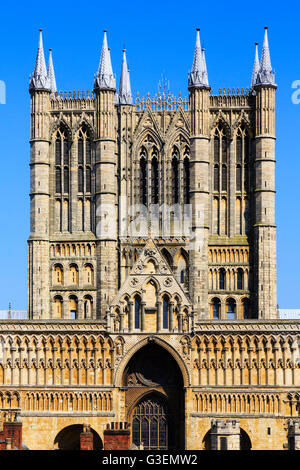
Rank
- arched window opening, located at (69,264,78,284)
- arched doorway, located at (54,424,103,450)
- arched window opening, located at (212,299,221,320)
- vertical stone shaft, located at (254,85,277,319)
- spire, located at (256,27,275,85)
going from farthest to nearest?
spire, located at (256,27,275,85), arched window opening, located at (69,264,78,284), arched window opening, located at (212,299,221,320), vertical stone shaft, located at (254,85,277,319), arched doorway, located at (54,424,103,450)

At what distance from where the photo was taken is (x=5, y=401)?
280ft

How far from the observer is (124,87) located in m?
103

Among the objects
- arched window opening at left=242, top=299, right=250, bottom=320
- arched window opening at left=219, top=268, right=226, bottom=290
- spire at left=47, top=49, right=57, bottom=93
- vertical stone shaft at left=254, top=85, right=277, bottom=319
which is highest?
spire at left=47, top=49, right=57, bottom=93

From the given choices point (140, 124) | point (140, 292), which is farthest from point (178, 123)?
point (140, 292)

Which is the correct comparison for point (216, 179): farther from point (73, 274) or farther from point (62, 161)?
point (73, 274)

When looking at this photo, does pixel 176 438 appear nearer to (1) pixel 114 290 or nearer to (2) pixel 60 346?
(2) pixel 60 346

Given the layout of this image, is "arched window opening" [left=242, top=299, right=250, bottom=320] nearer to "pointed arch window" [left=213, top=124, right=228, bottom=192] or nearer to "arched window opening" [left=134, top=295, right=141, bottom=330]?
"pointed arch window" [left=213, top=124, right=228, bottom=192]

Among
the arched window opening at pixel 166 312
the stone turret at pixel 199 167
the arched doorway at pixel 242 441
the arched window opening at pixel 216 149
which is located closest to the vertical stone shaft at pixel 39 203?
the stone turret at pixel 199 167

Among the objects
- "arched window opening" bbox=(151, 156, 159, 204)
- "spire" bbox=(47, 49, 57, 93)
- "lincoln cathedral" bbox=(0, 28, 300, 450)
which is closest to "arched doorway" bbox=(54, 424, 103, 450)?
"lincoln cathedral" bbox=(0, 28, 300, 450)

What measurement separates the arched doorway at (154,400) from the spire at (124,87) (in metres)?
22.7

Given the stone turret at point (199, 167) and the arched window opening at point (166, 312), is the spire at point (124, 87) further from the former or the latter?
the arched window opening at point (166, 312)

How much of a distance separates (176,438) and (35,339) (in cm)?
1013

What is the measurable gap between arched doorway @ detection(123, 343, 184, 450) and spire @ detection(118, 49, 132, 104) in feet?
74.5

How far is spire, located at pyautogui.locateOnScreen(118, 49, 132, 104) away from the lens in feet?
335
